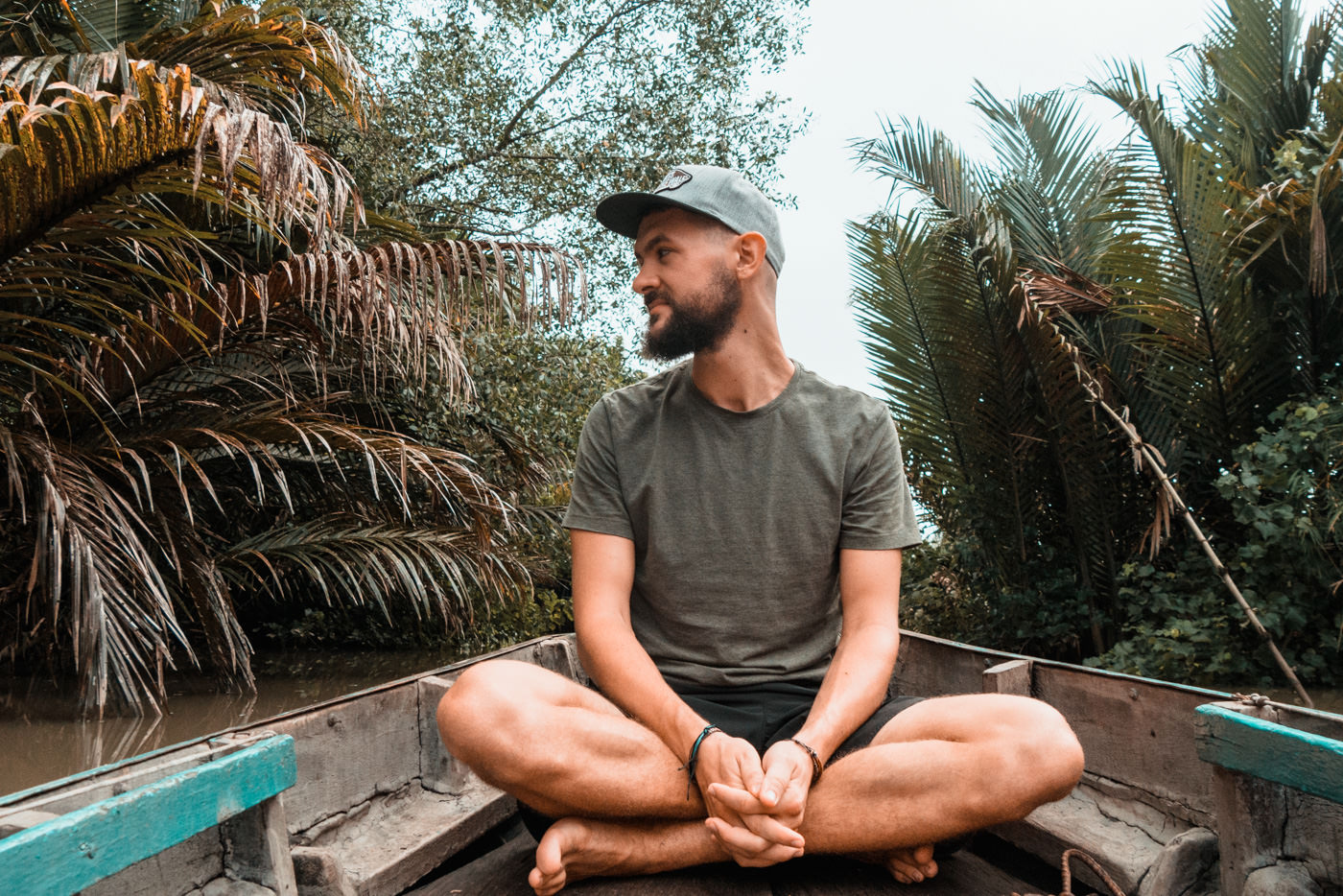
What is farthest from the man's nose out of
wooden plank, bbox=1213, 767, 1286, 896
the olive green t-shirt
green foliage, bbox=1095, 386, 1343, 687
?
green foliage, bbox=1095, 386, 1343, 687

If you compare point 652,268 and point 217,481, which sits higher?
point 652,268

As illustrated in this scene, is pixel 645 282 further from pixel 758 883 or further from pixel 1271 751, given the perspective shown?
pixel 1271 751

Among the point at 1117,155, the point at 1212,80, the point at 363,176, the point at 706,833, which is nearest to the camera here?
the point at 706,833

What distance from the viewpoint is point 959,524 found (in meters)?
6.73

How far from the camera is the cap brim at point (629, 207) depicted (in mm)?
2018

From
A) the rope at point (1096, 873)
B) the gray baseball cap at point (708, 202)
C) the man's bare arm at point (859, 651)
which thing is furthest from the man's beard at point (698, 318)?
the rope at point (1096, 873)

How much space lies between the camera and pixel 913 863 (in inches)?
66.9

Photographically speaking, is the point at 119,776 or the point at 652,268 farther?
the point at 652,268

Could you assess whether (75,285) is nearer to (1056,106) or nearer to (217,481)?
(217,481)

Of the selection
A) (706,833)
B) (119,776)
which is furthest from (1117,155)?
(119,776)

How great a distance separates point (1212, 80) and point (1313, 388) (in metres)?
2.08

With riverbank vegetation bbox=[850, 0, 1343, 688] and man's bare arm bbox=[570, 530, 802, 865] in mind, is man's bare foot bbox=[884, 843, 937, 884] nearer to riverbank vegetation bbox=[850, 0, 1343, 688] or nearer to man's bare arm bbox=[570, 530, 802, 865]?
man's bare arm bbox=[570, 530, 802, 865]

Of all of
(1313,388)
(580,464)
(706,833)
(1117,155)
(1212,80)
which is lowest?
(706,833)

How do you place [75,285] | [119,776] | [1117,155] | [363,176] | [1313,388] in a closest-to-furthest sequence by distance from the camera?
[119,776] < [75,285] < [1313,388] < [1117,155] < [363,176]
